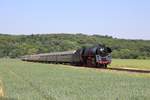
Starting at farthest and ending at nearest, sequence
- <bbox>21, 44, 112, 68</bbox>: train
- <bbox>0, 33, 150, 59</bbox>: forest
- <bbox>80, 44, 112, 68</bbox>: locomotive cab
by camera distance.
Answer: <bbox>0, 33, 150, 59</bbox>: forest < <bbox>21, 44, 112, 68</bbox>: train < <bbox>80, 44, 112, 68</bbox>: locomotive cab

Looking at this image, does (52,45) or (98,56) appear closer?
(98,56)

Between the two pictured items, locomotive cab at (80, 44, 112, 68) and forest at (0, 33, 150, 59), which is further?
forest at (0, 33, 150, 59)

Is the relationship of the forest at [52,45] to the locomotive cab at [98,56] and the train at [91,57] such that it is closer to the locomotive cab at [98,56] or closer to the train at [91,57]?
the train at [91,57]

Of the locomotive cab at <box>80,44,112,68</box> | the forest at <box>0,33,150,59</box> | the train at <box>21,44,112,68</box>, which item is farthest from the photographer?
the forest at <box>0,33,150,59</box>

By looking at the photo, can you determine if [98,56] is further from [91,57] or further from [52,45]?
[52,45]

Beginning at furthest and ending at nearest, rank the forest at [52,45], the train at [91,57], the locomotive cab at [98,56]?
the forest at [52,45] → the train at [91,57] → the locomotive cab at [98,56]

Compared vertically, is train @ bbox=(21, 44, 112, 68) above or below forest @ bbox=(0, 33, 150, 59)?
above

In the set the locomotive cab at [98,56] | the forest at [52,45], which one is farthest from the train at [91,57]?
the forest at [52,45]

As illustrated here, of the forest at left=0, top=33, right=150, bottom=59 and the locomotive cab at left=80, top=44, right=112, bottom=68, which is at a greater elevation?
the locomotive cab at left=80, top=44, right=112, bottom=68

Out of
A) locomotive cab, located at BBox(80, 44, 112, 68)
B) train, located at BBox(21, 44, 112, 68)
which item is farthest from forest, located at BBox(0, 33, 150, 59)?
locomotive cab, located at BBox(80, 44, 112, 68)

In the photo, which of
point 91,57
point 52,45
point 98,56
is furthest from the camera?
point 52,45

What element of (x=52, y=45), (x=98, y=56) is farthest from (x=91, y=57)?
(x=52, y=45)

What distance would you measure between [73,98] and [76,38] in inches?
6450

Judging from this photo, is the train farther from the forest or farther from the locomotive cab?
the forest
